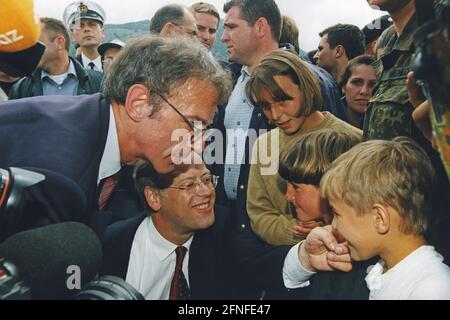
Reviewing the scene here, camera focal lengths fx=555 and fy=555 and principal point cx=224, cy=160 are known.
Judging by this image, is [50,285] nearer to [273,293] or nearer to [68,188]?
[68,188]

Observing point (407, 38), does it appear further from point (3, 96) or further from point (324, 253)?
point (3, 96)

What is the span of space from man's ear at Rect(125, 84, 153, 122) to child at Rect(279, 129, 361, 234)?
0.56 meters

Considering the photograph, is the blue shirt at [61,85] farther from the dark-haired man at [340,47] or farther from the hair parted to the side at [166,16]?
the dark-haired man at [340,47]

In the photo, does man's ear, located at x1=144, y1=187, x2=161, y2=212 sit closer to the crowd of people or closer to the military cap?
the crowd of people

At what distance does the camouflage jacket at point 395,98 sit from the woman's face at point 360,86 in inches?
56.1

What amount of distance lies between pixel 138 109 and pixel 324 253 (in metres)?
0.83

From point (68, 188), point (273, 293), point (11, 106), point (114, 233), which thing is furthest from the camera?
point (114, 233)

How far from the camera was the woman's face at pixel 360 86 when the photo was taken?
342cm

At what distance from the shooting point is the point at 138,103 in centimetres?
202

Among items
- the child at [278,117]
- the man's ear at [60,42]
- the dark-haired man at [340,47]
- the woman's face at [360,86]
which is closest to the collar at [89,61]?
the man's ear at [60,42]

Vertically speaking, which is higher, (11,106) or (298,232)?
(11,106)
